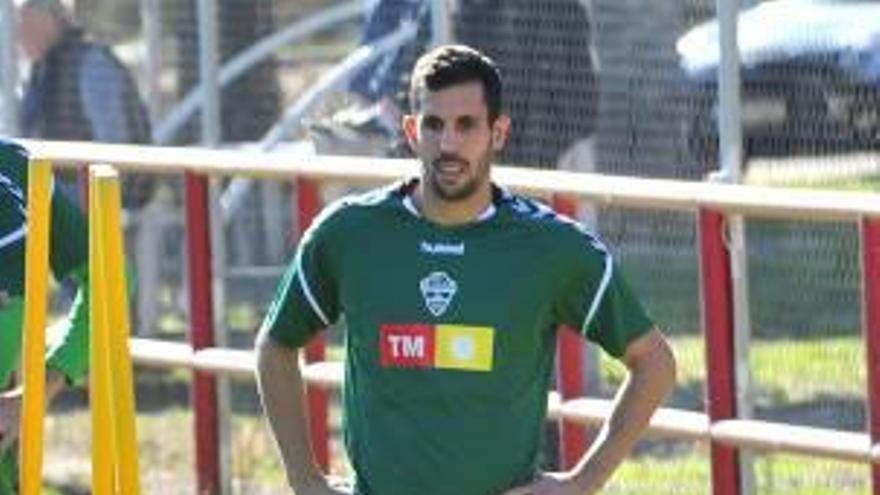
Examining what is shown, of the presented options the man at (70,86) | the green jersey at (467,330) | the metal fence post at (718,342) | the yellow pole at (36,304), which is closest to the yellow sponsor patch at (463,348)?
the green jersey at (467,330)

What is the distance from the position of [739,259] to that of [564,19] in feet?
5.61

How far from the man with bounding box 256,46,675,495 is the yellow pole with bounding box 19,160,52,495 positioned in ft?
1.88

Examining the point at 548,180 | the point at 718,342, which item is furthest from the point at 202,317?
the point at 718,342

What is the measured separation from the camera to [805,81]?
381 inches

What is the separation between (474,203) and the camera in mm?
6500

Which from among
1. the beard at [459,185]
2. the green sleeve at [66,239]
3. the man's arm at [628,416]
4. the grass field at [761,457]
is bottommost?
the grass field at [761,457]

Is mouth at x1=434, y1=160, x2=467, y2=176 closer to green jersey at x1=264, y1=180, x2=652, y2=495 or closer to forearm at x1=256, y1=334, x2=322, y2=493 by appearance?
green jersey at x1=264, y1=180, x2=652, y2=495

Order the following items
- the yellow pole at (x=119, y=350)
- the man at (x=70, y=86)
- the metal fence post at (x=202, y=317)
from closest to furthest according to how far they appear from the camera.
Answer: the yellow pole at (x=119, y=350)
the metal fence post at (x=202, y=317)
the man at (x=70, y=86)

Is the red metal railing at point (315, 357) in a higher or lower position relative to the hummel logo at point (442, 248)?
lower

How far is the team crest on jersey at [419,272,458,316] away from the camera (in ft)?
21.5

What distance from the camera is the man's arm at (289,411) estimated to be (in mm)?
6641

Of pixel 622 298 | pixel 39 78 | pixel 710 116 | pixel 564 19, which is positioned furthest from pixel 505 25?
pixel 622 298

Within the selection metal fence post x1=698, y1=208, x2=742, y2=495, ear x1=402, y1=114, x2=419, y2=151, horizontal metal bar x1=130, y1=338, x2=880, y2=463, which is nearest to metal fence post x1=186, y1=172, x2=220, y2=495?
horizontal metal bar x1=130, y1=338, x2=880, y2=463

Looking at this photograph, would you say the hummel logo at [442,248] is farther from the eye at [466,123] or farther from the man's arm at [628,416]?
the man's arm at [628,416]
